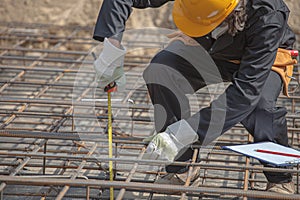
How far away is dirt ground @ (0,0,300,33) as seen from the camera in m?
7.36

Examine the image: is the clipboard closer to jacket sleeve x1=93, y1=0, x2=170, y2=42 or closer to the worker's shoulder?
the worker's shoulder

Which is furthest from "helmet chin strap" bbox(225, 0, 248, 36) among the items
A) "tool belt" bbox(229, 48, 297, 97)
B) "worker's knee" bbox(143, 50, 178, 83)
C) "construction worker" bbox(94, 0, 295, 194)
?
"worker's knee" bbox(143, 50, 178, 83)

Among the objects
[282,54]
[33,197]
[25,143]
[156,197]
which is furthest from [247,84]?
[25,143]

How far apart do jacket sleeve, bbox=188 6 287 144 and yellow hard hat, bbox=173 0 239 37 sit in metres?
0.23

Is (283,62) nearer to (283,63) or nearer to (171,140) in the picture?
(283,63)

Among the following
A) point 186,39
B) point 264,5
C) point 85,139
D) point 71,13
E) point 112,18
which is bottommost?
point 71,13

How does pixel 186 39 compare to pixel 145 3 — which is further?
pixel 186 39

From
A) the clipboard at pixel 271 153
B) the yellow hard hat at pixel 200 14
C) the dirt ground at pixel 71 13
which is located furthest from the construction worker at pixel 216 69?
the dirt ground at pixel 71 13

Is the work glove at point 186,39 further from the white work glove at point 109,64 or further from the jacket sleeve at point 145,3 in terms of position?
the white work glove at point 109,64

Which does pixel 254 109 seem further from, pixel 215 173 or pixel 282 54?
pixel 215 173

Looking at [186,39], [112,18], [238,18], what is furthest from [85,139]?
[238,18]

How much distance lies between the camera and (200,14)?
130 inches

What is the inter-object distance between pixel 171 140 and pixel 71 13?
15.2 feet

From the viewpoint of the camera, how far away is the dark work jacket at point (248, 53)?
10.8ft
